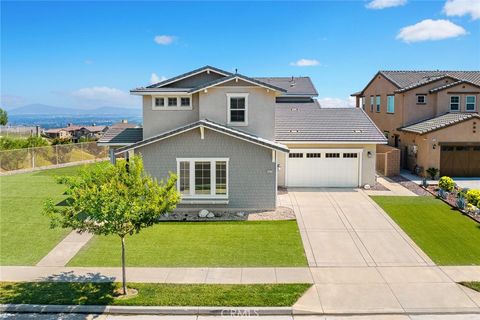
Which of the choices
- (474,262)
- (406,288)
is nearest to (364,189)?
(474,262)

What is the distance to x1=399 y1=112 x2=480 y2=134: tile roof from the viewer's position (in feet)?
83.5

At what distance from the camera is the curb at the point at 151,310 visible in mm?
10695

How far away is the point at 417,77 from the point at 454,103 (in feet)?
15.9

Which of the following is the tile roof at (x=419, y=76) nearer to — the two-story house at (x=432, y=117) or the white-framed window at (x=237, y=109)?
the two-story house at (x=432, y=117)

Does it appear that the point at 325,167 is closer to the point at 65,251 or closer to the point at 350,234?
the point at 350,234

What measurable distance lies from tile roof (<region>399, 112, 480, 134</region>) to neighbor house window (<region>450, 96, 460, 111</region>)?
462mm

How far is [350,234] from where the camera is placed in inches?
649

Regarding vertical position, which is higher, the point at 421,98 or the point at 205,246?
the point at 421,98

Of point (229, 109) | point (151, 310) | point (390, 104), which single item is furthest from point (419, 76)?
point (151, 310)

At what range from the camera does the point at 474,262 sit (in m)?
13.8

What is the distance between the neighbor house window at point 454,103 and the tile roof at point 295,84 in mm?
8640

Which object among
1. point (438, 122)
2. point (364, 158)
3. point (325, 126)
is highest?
point (438, 122)

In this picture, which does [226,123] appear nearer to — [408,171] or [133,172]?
[133,172]

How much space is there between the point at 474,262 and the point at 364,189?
9759mm
